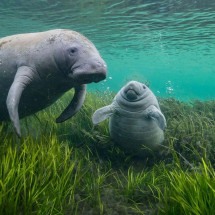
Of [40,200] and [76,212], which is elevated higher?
[40,200]

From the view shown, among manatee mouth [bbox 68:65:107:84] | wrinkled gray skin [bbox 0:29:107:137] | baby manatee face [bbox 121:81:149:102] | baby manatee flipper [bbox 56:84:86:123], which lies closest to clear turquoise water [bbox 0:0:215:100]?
baby manatee face [bbox 121:81:149:102]

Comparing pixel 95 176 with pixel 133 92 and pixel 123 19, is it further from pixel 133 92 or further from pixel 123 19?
pixel 123 19

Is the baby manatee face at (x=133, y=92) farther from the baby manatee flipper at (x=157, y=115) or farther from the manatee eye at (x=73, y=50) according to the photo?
Result: the manatee eye at (x=73, y=50)

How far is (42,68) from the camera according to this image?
602cm

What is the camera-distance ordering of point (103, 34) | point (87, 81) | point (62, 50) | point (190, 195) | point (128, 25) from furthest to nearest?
1. point (103, 34)
2. point (128, 25)
3. point (62, 50)
4. point (87, 81)
5. point (190, 195)

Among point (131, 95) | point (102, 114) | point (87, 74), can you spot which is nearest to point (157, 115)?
point (131, 95)

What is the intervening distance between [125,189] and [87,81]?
2087 mm

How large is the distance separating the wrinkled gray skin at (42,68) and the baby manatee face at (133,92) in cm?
161

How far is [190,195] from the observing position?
379 cm

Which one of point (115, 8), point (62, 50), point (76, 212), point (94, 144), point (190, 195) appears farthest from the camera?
point (115, 8)

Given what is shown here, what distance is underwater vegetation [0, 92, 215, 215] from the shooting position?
3.78 meters

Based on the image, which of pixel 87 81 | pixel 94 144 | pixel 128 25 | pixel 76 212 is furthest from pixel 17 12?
pixel 76 212

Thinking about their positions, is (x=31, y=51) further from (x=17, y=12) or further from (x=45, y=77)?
(x=17, y=12)

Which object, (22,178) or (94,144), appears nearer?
(22,178)
